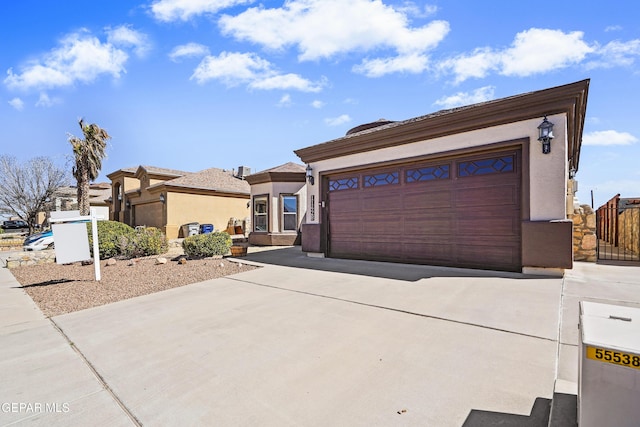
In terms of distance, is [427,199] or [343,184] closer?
[427,199]

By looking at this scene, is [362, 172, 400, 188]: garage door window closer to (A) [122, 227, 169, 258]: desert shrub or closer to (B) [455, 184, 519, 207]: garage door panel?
(B) [455, 184, 519, 207]: garage door panel

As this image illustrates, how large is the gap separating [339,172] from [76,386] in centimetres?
A: 834

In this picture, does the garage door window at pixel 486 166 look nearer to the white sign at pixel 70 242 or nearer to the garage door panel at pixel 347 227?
the garage door panel at pixel 347 227

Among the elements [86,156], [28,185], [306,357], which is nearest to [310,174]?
[306,357]

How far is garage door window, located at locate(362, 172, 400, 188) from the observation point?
8.78 metres

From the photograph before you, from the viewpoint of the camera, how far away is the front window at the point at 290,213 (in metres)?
14.9

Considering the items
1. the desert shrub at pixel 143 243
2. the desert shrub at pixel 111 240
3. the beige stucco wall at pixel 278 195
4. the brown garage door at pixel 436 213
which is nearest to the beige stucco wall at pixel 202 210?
the desert shrub at pixel 111 240

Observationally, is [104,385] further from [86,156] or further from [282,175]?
[86,156]

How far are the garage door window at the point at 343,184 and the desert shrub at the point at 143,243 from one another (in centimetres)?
701

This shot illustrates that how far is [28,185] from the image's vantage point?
25344 millimetres

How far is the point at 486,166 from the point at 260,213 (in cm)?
1097

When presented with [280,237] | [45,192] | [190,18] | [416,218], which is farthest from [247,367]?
[45,192]

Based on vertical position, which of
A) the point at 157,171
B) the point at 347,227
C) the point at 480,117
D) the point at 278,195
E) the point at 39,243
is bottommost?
the point at 39,243

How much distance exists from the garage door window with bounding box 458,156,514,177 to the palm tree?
2206cm
